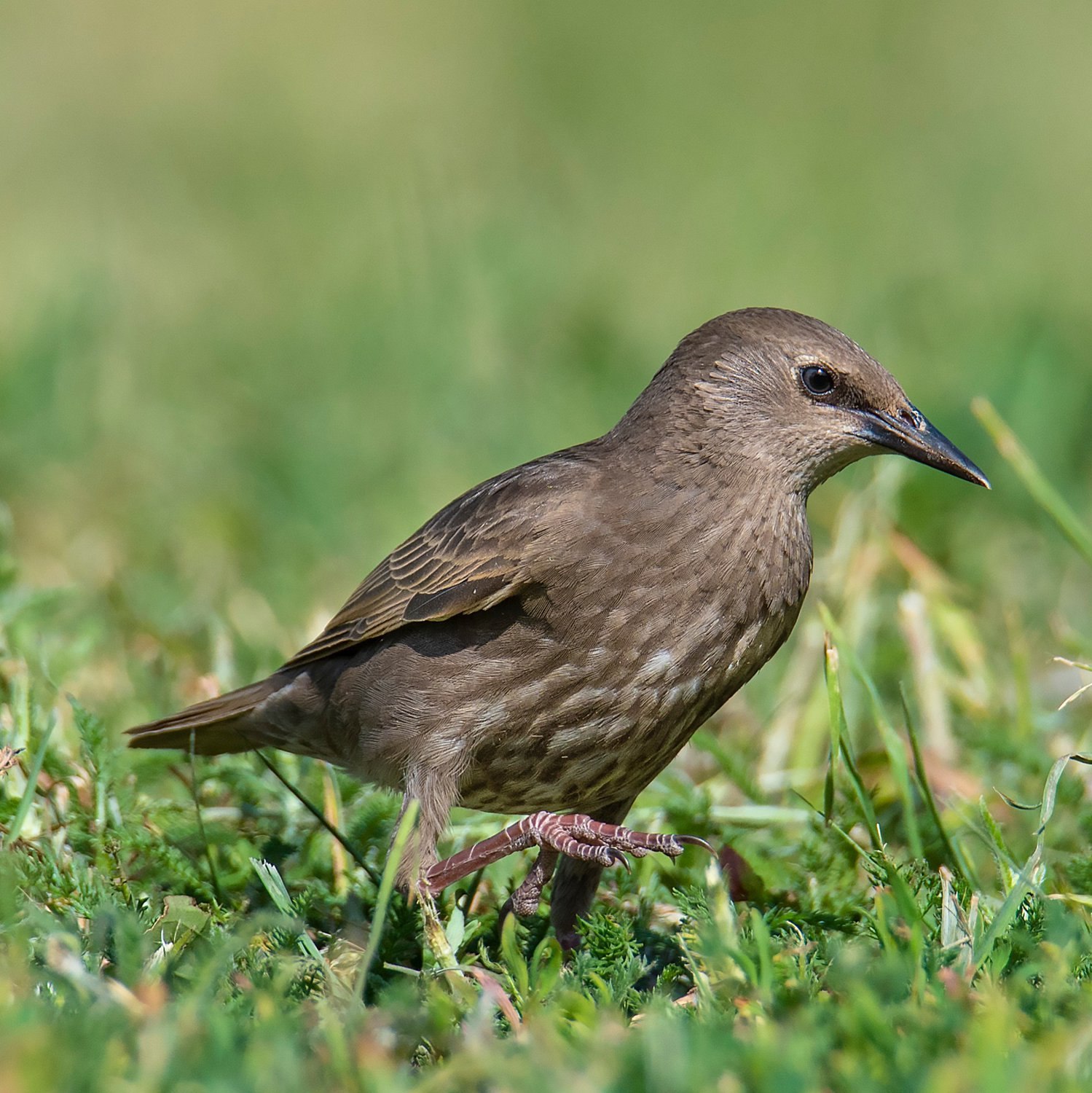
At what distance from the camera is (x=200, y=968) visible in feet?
10.3

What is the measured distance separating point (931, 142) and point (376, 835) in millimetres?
10108

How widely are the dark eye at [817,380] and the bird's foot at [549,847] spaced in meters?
1.30

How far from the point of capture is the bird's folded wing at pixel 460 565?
4.15 m

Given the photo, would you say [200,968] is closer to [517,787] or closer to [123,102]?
[517,787]

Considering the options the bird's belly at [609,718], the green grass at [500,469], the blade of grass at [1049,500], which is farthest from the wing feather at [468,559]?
the blade of grass at [1049,500]

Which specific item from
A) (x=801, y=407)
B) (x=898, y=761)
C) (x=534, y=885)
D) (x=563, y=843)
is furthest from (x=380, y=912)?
(x=801, y=407)

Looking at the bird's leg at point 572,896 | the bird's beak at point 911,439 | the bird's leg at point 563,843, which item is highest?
the bird's beak at point 911,439

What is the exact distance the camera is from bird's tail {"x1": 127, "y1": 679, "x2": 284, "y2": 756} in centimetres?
458

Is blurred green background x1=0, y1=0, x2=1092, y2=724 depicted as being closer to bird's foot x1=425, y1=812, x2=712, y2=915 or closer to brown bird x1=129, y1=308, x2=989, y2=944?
brown bird x1=129, y1=308, x2=989, y2=944

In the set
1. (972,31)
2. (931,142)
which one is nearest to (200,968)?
(931,142)

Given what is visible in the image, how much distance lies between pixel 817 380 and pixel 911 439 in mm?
294

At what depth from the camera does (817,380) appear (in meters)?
4.32

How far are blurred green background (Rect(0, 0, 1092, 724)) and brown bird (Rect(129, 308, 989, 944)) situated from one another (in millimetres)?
1359

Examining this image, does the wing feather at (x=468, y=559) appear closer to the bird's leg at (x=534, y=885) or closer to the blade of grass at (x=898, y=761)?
the bird's leg at (x=534, y=885)
